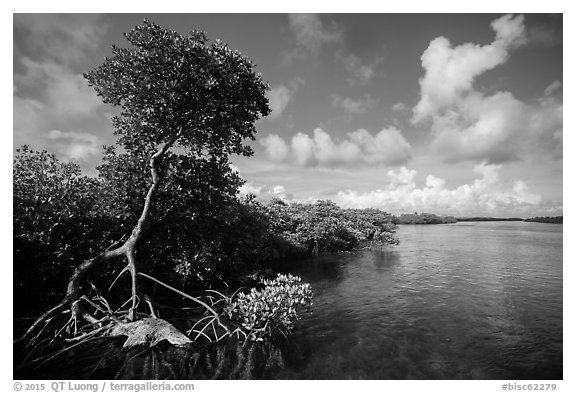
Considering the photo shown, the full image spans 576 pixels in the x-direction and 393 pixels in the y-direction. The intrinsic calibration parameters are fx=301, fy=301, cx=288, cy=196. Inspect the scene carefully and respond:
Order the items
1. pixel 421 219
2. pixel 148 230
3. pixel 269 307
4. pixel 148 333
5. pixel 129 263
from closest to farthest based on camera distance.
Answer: pixel 148 333, pixel 269 307, pixel 129 263, pixel 148 230, pixel 421 219

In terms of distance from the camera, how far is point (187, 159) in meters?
16.8

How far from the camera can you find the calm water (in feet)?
41.1

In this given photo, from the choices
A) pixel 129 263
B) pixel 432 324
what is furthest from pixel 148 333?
pixel 432 324

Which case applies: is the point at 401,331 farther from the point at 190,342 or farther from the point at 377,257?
the point at 377,257

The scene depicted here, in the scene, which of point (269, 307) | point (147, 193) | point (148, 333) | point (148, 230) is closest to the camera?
point (148, 333)

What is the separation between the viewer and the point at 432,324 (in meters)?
17.1

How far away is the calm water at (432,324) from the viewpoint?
12516mm

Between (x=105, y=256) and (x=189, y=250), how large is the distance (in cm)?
555

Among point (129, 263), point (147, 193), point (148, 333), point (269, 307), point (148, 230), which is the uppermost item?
point (147, 193)

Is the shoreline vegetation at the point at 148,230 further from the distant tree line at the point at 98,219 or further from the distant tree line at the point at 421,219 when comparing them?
the distant tree line at the point at 421,219

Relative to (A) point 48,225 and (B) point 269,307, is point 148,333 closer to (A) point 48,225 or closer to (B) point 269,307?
(B) point 269,307

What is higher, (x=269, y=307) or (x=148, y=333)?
(x=269, y=307)
